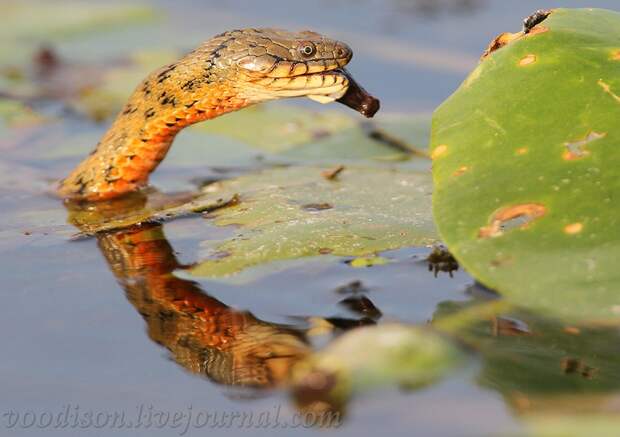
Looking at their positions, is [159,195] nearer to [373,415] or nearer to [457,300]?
[457,300]

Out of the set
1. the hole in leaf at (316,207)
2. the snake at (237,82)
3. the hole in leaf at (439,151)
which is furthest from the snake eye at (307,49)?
the hole in leaf at (439,151)

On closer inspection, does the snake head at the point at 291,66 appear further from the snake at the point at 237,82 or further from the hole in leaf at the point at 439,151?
the hole in leaf at the point at 439,151

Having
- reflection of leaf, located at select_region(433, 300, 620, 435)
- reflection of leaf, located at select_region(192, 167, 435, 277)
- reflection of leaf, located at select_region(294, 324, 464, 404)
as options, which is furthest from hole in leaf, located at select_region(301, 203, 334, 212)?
reflection of leaf, located at select_region(294, 324, 464, 404)

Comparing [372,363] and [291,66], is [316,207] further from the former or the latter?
[372,363]

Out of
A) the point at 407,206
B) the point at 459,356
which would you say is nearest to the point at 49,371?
the point at 459,356

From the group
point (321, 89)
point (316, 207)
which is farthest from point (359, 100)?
point (316, 207)
